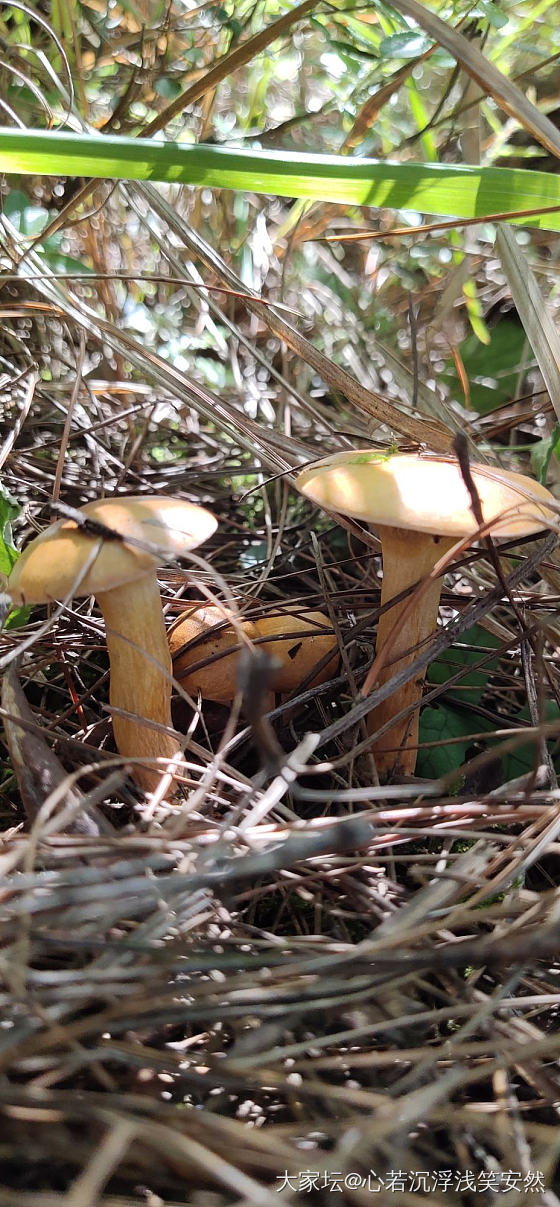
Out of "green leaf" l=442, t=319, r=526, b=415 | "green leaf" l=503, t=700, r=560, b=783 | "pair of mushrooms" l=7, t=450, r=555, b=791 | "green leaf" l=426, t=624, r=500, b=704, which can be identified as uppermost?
"green leaf" l=442, t=319, r=526, b=415

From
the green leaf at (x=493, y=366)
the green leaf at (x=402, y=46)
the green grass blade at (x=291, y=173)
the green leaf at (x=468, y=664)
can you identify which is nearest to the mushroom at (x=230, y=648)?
the green leaf at (x=468, y=664)

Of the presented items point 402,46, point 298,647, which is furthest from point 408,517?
point 402,46

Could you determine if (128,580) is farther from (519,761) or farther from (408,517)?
(519,761)

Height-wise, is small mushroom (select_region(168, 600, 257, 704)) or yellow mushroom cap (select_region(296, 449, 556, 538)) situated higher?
yellow mushroom cap (select_region(296, 449, 556, 538))

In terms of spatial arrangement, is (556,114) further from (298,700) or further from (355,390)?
(298,700)

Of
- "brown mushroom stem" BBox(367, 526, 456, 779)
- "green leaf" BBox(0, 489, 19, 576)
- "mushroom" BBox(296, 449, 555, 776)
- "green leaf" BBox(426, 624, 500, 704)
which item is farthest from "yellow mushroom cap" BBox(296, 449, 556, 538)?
"green leaf" BBox(0, 489, 19, 576)

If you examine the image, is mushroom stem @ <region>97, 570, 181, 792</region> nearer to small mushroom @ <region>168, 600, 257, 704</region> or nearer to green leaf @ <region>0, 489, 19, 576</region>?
small mushroom @ <region>168, 600, 257, 704</region>

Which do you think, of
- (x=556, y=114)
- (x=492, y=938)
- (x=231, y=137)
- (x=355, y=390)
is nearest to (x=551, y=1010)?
(x=492, y=938)
